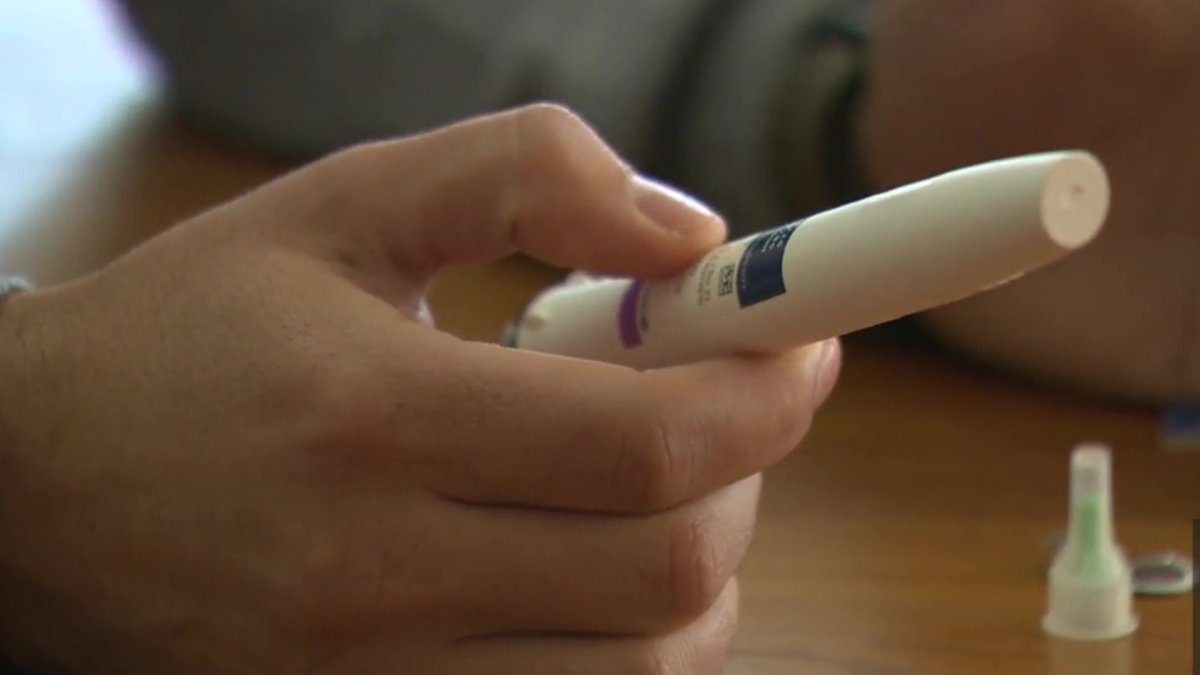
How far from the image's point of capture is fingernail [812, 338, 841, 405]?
0.37 meters

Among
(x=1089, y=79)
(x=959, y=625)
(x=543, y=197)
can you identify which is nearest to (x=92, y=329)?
(x=543, y=197)

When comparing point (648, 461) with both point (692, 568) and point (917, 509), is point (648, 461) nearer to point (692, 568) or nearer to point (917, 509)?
point (692, 568)

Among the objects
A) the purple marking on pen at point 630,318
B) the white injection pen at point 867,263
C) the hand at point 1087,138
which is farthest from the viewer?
the hand at point 1087,138

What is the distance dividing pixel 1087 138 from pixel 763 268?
11.0 inches

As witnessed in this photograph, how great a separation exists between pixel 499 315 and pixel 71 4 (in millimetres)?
808

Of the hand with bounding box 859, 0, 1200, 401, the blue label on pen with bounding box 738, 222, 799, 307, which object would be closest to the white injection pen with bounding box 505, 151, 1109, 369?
the blue label on pen with bounding box 738, 222, 799, 307

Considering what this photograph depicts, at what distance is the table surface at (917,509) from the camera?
399mm

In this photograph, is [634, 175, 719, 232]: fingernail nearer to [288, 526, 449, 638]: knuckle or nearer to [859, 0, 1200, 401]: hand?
[288, 526, 449, 638]: knuckle

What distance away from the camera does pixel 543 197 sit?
0.36m

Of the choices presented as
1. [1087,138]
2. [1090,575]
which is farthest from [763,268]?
[1087,138]

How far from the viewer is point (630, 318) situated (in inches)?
15.5

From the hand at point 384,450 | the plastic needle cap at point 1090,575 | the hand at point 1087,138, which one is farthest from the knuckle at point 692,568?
the hand at point 1087,138

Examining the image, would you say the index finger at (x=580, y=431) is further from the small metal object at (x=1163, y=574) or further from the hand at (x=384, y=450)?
the small metal object at (x=1163, y=574)

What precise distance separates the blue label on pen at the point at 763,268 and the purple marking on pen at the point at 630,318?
0.05m
